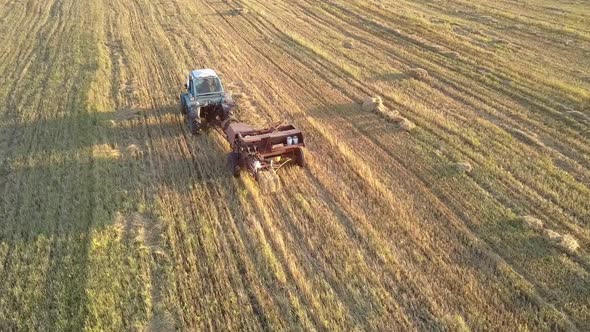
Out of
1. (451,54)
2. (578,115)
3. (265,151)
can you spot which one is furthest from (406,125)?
(451,54)

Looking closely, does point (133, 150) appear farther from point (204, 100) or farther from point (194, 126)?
point (204, 100)

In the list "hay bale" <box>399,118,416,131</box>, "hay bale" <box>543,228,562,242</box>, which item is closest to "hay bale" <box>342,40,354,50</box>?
"hay bale" <box>399,118,416,131</box>

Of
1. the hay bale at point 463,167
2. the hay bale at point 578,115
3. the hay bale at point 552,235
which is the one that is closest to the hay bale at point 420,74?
the hay bale at point 578,115

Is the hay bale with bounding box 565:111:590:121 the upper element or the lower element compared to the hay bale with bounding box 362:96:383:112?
upper

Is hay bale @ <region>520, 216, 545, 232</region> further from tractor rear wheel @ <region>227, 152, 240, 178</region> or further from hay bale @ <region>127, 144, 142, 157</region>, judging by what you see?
hay bale @ <region>127, 144, 142, 157</region>

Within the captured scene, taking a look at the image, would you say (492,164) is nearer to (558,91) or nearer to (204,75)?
(558,91)
